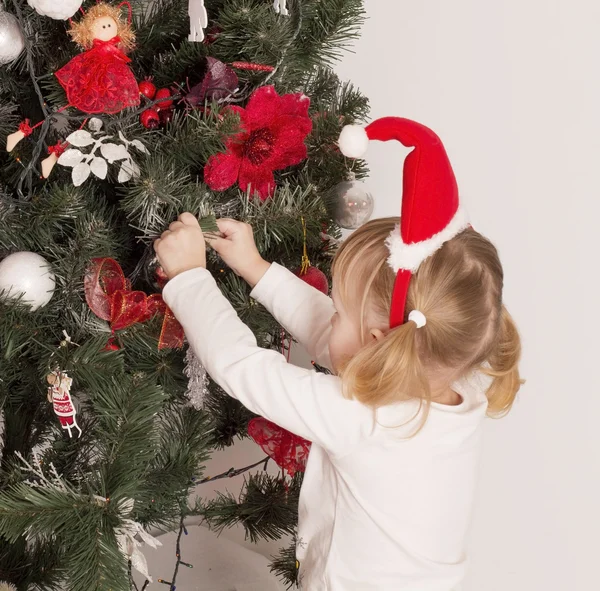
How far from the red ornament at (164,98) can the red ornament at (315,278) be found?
0.91 ft

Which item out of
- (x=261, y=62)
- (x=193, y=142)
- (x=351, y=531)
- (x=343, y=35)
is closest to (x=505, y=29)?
(x=343, y=35)

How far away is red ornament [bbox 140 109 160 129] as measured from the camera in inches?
27.9

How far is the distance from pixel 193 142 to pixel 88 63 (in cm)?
12

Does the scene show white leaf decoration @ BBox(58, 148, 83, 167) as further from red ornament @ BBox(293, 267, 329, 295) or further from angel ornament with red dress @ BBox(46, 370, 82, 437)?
red ornament @ BBox(293, 267, 329, 295)

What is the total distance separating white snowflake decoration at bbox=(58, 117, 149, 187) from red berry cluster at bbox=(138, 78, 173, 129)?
40mm

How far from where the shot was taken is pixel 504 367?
0.94m

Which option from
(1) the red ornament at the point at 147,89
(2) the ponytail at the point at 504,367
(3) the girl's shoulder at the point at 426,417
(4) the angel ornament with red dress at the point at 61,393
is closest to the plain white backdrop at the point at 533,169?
(2) the ponytail at the point at 504,367

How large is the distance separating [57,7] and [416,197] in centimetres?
38

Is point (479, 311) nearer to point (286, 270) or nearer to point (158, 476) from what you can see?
point (286, 270)

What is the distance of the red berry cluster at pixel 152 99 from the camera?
71 centimetres

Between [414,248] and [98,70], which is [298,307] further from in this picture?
[98,70]

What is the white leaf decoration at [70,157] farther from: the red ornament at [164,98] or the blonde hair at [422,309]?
the blonde hair at [422,309]

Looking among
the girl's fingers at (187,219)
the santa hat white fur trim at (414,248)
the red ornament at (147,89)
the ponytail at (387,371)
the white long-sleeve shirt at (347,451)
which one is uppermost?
the red ornament at (147,89)

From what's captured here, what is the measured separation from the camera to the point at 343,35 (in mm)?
796
